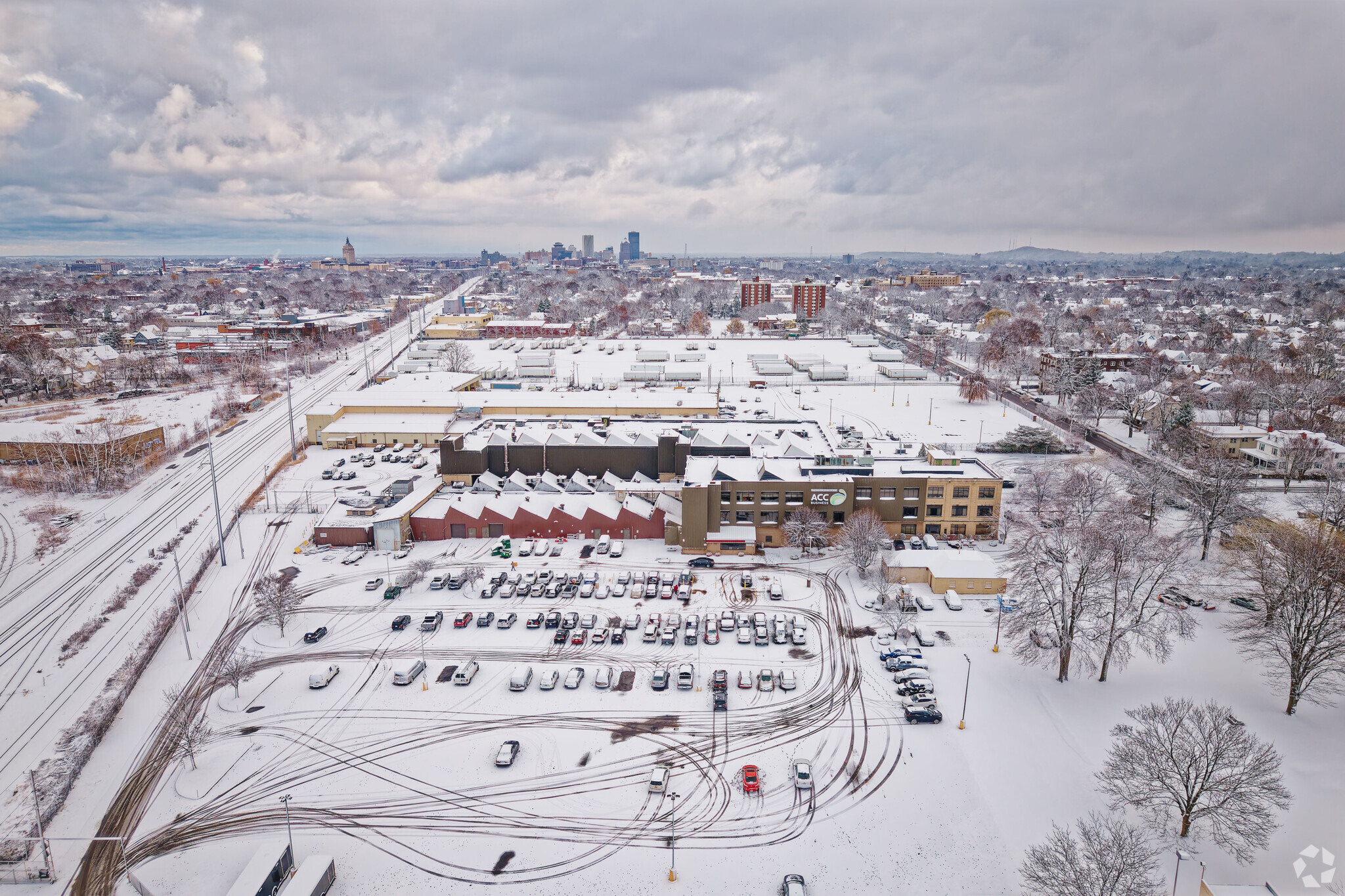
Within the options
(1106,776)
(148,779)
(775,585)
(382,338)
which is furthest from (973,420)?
(382,338)

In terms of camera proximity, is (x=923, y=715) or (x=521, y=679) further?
(x=521, y=679)

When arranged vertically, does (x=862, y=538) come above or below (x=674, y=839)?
above

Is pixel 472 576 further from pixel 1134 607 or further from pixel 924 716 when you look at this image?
pixel 1134 607

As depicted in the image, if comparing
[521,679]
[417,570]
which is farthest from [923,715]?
[417,570]

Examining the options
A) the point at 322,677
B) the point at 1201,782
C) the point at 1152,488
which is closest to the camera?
the point at 1201,782

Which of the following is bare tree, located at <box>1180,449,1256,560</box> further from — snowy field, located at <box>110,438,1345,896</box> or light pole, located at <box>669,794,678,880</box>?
light pole, located at <box>669,794,678,880</box>

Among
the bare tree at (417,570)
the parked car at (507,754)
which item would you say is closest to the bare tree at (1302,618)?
the parked car at (507,754)

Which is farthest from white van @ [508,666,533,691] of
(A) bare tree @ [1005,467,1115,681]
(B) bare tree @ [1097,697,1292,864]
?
(B) bare tree @ [1097,697,1292,864]
